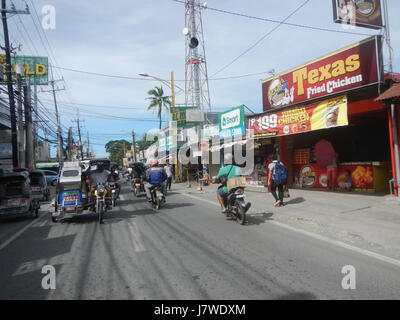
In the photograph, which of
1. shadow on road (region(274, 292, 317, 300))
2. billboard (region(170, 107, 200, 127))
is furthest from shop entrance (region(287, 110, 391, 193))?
billboard (region(170, 107, 200, 127))

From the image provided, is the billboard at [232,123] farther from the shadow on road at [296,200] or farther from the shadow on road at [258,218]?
the shadow on road at [258,218]

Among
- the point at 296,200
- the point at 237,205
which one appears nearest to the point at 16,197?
the point at 237,205

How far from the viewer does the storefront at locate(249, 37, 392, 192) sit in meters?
9.98

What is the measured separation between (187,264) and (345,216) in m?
5.33

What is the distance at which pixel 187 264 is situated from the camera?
4879mm

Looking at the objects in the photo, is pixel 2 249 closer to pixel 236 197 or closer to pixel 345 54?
pixel 236 197

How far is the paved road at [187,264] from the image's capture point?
3814 mm

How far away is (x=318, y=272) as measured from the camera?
436 cm

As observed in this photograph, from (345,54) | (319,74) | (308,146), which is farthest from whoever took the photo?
(308,146)

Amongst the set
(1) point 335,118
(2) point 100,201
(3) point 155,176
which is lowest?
(2) point 100,201

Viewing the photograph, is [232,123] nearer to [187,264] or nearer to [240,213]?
[240,213]

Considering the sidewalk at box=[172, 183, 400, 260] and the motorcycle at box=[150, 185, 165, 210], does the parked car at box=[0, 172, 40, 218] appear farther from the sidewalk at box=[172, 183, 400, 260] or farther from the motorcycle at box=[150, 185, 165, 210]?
the sidewalk at box=[172, 183, 400, 260]

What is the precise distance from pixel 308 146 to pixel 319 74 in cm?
386
